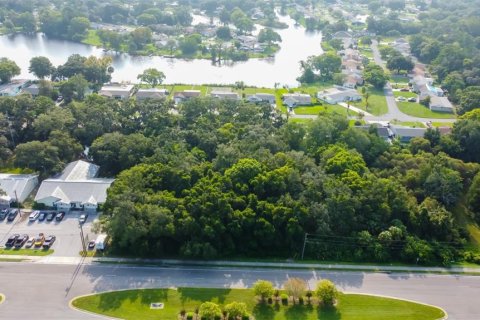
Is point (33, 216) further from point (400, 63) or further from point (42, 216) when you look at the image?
point (400, 63)

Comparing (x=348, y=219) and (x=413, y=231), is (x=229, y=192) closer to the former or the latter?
(x=348, y=219)

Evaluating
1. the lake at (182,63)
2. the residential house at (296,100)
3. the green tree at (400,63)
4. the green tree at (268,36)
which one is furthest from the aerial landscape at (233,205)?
the green tree at (268,36)

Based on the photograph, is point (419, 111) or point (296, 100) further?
point (296, 100)

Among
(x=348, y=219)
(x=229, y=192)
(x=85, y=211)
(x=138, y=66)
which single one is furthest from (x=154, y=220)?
(x=138, y=66)

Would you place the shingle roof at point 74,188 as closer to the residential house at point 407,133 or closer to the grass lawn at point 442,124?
the residential house at point 407,133

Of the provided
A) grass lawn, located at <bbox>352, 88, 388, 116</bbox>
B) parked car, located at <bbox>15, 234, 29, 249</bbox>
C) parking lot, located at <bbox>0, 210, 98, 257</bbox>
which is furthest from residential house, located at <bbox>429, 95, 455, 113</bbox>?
parked car, located at <bbox>15, 234, 29, 249</bbox>

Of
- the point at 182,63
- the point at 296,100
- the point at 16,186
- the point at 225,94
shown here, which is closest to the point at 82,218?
the point at 16,186
